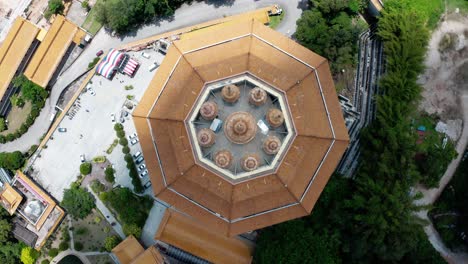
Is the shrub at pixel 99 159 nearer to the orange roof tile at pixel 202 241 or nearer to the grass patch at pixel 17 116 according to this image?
the orange roof tile at pixel 202 241

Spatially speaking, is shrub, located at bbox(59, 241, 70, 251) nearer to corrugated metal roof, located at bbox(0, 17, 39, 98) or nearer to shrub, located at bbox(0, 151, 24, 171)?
shrub, located at bbox(0, 151, 24, 171)

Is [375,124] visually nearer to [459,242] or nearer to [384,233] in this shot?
[384,233]

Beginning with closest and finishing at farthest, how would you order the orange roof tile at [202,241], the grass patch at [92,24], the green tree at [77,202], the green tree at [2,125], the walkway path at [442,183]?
the walkway path at [442,183], the orange roof tile at [202,241], the green tree at [77,202], the green tree at [2,125], the grass patch at [92,24]

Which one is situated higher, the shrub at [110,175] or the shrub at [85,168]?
the shrub at [110,175]

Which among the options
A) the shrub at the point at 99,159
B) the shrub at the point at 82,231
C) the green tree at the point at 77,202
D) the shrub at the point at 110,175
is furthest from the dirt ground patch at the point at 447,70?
the shrub at the point at 82,231

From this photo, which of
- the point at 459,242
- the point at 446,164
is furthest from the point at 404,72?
the point at 459,242

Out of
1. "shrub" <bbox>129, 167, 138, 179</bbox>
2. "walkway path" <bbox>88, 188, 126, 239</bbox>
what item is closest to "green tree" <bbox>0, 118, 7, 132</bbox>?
"walkway path" <bbox>88, 188, 126, 239</bbox>
